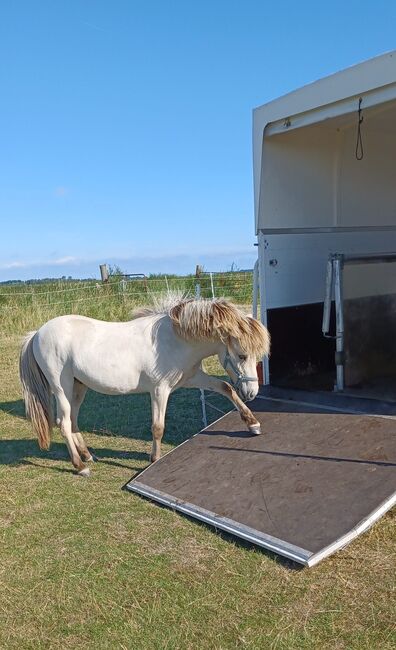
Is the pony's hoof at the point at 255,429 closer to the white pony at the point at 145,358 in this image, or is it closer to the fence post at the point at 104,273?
the white pony at the point at 145,358

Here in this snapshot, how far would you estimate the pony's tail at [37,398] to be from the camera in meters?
4.82

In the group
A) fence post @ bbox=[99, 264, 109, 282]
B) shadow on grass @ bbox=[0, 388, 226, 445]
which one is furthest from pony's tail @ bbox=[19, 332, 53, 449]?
fence post @ bbox=[99, 264, 109, 282]

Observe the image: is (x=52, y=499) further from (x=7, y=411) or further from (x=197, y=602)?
(x=7, y=411)

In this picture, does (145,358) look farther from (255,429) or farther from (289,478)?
(289,478)

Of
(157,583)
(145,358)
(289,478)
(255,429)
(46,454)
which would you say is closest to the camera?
(157,583)

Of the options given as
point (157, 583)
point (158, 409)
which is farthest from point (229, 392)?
point (157, 583)

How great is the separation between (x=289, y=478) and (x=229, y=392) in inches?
43.6

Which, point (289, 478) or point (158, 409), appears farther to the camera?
point (158, 409)

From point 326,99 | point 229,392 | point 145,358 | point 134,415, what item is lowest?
point 134,415

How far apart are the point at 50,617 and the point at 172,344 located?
91.6 inches

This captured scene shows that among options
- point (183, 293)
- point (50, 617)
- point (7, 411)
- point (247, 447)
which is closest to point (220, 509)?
point (247, 447)

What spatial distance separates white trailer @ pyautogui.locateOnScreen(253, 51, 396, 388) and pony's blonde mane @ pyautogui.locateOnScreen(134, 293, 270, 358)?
4.23ft

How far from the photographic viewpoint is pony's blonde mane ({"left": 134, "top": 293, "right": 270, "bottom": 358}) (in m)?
4.25

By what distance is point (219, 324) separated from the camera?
14.0 ft
